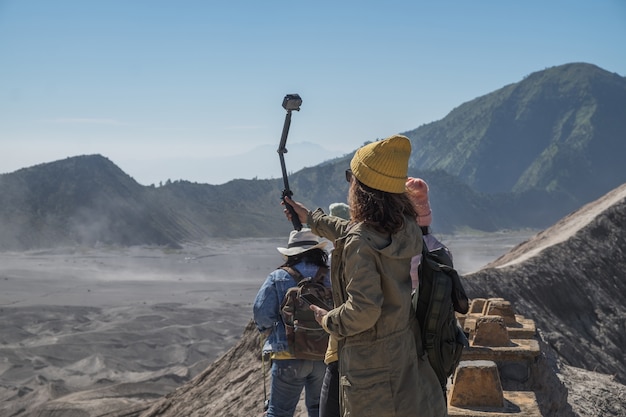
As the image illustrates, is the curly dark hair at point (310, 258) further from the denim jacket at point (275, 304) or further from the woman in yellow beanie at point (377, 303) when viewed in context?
the woman in yellow beanie at point (377, 303)

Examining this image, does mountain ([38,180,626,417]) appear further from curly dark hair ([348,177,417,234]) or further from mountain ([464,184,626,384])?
curly dark hair ([348,177,417,234])

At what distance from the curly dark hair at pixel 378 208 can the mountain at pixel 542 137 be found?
97810mm

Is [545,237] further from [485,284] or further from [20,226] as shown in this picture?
[20,226]

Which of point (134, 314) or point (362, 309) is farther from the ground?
point (362, 309)

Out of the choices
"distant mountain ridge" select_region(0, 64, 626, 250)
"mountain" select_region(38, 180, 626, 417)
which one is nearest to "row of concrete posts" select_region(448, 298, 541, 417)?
"mountain" select_region(38, 180, 626, 417)

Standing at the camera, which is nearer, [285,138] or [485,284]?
[285,138]

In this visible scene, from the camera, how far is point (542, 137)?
408 ft

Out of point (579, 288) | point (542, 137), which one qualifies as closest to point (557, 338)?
point (579, 288)

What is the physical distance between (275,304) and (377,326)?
140cm

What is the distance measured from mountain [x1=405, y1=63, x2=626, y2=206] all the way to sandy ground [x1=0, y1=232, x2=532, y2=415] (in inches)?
2365

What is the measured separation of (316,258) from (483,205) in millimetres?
82069

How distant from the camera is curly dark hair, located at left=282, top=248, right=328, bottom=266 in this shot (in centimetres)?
432

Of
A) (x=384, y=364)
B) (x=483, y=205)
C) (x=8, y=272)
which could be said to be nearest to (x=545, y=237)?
(x=384, y=364)

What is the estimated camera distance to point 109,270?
42.8m
